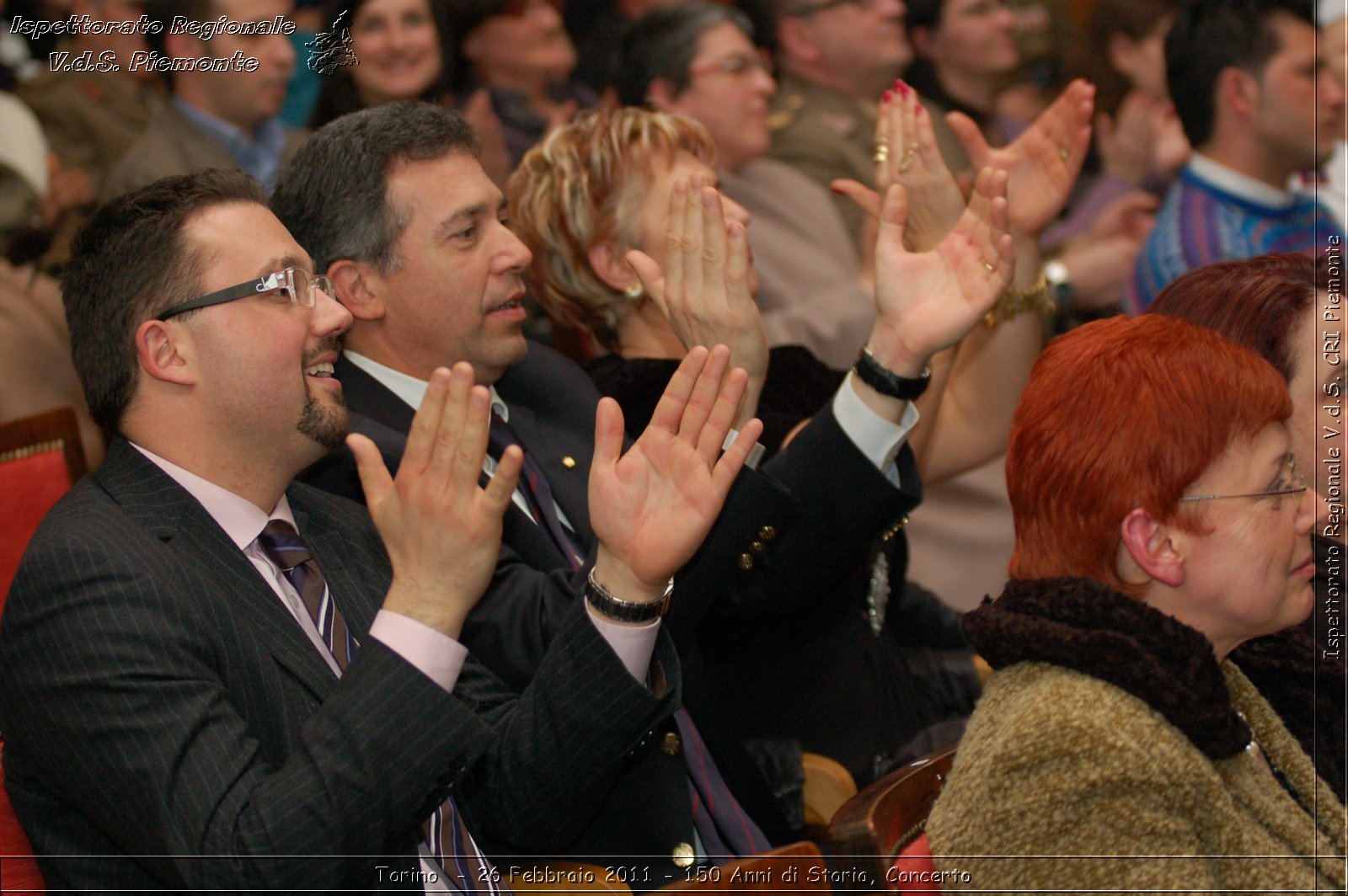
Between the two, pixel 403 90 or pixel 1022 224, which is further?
pixel 403 90

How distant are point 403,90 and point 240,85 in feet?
1.28

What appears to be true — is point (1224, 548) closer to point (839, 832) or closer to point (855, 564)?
point (839, 832)

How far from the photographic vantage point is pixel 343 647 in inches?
61.0

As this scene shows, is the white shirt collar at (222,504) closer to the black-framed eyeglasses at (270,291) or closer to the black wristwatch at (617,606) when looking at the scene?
the black-framed eyeglasses at (270,291)

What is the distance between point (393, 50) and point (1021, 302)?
1.63 metres

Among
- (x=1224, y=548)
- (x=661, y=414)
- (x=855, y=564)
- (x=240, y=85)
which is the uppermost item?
(x=240, y=85)

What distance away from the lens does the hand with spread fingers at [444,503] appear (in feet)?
4.44

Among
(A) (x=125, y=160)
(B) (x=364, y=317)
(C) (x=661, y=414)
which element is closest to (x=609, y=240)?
(B) (x=364, y=317)

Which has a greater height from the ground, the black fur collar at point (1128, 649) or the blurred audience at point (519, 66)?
the blurred audience at point (519, 66)

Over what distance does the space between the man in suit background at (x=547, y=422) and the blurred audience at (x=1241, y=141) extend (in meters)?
1.77

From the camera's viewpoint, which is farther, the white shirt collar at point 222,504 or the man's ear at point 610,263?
the man's ear at point 610,263

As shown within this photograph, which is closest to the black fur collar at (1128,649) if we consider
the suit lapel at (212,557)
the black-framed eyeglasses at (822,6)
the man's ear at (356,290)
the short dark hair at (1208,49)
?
the suit lapel at (212,557)

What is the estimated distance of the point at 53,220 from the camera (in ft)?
8.80

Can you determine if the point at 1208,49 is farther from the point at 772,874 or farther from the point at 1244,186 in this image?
the point at 772,874
